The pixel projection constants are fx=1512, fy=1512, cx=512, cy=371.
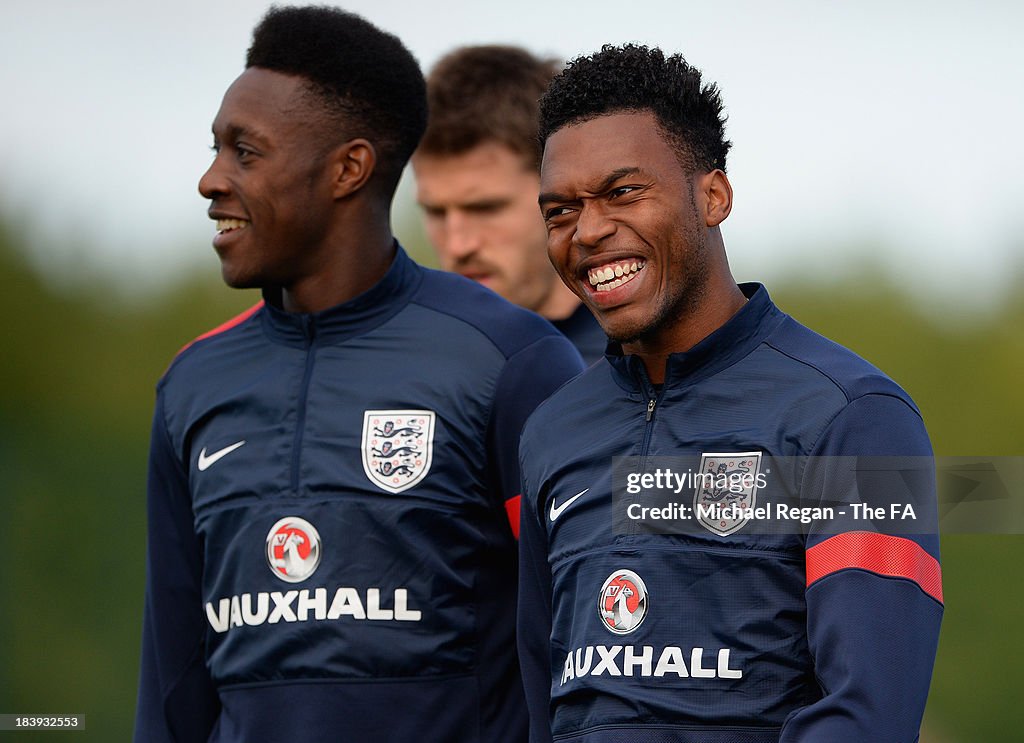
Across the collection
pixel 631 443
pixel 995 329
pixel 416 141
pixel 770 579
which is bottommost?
pixel 770 579

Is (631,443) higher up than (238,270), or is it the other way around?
(238,270)

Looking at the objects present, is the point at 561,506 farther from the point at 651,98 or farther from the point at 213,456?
the point at 213,456

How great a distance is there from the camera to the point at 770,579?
2686mm

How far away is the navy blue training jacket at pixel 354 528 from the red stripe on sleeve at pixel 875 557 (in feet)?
3.26

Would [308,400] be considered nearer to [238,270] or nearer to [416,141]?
[238,270]

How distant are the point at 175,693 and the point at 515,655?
0.90 metres

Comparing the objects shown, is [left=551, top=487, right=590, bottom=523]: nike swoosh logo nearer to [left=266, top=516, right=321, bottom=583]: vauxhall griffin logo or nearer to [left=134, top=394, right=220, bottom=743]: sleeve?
[left=266, top=516, right=321, bottom=583]: vauxhall griffin logo

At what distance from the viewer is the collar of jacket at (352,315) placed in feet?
12.1

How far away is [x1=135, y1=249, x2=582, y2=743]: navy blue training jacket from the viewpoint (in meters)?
3.35

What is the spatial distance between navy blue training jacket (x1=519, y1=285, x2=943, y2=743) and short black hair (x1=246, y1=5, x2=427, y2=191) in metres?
1.13

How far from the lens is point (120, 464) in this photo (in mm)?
12562

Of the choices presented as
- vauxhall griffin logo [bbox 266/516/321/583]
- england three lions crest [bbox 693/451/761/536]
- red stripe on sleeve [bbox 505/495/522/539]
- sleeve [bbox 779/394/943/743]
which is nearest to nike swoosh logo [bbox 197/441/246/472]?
vauxhall griffin logo [bbox 266/516/321/583]

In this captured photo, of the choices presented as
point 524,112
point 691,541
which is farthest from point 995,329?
point 691,541

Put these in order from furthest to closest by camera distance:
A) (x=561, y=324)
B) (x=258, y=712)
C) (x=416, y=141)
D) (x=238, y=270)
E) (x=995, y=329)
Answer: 1. (x=995, y=329)
2. (x=561, y=324)
3. (x=416, y=141)
4. (x=238, y=270)
5. (x=258, y=712)
